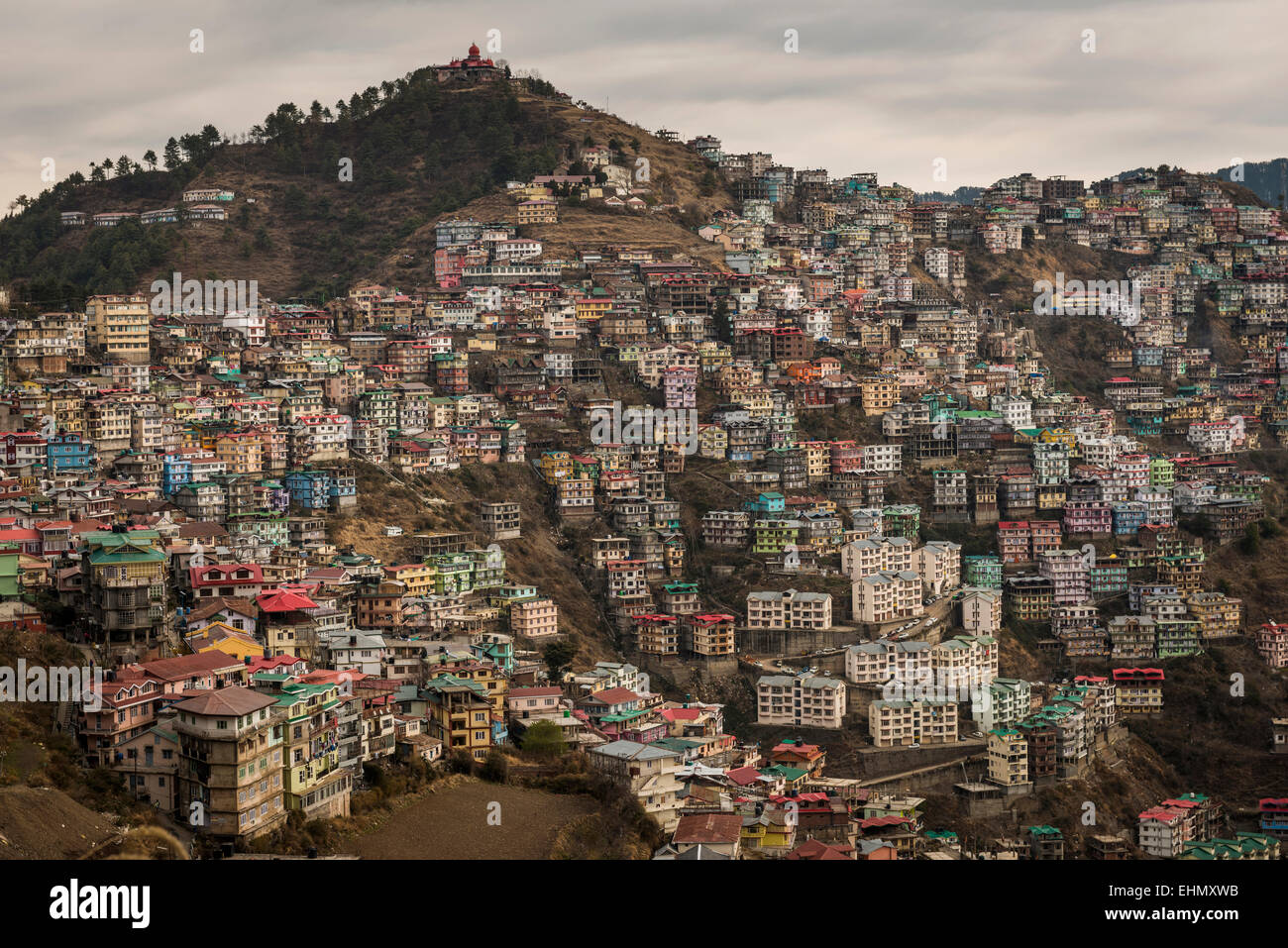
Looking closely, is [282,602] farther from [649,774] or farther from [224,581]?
[649,774]

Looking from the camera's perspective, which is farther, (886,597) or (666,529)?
(666,529)

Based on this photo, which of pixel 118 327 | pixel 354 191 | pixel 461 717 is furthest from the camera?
pixel 354 191

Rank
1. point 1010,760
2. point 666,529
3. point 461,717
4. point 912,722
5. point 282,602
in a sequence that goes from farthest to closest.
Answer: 1. point 666,529
2. point 912,722
3. point 1010,760
4. point 282,602
5. point 461,717

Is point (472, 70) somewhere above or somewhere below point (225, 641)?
above

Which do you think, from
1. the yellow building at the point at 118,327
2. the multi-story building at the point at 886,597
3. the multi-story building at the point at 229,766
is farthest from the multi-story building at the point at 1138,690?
the multi-story building at the point at 229,766

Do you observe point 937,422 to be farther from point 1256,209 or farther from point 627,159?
point 1256,209

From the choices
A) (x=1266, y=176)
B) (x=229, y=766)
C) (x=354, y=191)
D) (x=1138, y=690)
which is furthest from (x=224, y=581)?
(x=1266, y=176)

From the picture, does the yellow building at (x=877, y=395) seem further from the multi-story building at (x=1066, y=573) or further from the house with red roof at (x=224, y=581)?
the house with red roof at (x=224, y=581)

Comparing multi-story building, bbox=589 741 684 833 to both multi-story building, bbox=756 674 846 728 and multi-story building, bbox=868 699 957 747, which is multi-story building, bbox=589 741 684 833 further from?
multi-story building, bbox=868 699 957 747

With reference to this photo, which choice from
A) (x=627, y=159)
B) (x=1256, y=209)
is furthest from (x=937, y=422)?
(x=1256, y=209)

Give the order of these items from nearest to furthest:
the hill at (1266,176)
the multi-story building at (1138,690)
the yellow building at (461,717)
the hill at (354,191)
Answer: the yellow building at (461,717)
the multi-story building at (1138,690)
the hill at (354,191)
the hill at (1266,176)
